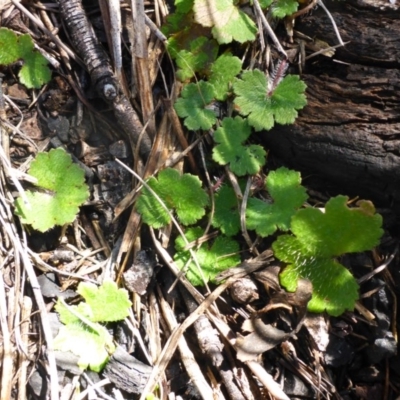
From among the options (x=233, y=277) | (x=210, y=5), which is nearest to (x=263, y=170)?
(x=233, y=277)

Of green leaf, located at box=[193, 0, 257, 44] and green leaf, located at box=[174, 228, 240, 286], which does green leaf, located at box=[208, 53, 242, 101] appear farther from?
green leaf, located at box=[174, 228, 240, 286]

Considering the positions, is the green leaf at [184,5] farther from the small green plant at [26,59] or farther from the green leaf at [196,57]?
the small green plant at [26,59]

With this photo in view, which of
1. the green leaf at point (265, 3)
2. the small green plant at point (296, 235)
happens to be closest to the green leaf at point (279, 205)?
the small green plant at point (296, 235)

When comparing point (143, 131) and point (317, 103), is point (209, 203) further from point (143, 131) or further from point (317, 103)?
point (317, 103)

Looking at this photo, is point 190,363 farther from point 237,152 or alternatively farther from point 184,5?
point 184,5

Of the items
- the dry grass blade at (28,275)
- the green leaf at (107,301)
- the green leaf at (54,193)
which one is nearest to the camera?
the dry grass blade at (28,275)

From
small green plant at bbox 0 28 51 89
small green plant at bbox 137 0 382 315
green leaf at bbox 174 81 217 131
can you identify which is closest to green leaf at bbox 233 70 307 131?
small green plant at bbox 137 0 382 315
